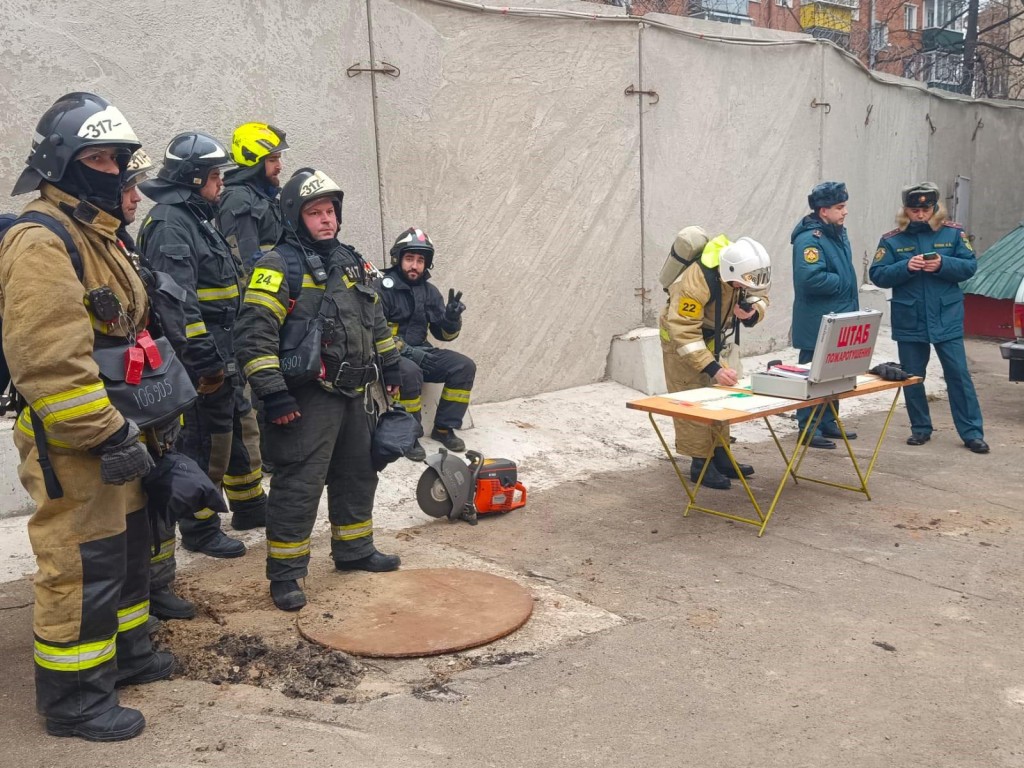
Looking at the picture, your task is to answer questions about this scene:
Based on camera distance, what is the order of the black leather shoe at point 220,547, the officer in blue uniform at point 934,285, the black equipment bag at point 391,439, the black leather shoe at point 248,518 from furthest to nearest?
the officer in blue uniform at point 934,285
the black leather shoe at point 248,518
the black leather shoe at point 220,547
the black equipment bag at point 391,439

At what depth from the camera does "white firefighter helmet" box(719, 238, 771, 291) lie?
655 cm

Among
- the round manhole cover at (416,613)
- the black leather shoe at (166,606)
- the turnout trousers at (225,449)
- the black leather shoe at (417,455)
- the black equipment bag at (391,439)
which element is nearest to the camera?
the round manhole cover at (416,613)

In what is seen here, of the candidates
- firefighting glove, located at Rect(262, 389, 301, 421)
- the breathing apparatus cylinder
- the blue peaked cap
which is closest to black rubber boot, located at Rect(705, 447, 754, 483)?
the breathing apparatus cylinder

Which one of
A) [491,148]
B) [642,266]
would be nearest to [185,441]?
[491,148]

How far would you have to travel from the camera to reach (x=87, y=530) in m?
3.65

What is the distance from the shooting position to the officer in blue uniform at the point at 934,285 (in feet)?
26.7

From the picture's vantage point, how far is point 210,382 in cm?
535

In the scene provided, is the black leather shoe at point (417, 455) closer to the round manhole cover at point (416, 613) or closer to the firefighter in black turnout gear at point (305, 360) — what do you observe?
the round manhole cover at point (416, 613)

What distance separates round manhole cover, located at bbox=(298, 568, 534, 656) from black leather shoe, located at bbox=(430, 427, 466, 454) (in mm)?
2218

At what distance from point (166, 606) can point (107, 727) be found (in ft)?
3.87

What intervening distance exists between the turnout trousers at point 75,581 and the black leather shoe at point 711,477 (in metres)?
4.39

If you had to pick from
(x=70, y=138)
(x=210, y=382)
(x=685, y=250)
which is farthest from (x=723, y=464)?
(x=70, y=138)

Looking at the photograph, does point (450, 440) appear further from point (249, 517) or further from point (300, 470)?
point (300, 470)

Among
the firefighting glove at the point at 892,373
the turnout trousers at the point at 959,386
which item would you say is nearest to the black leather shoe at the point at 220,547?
the firefighting glove at the point at 892,373
